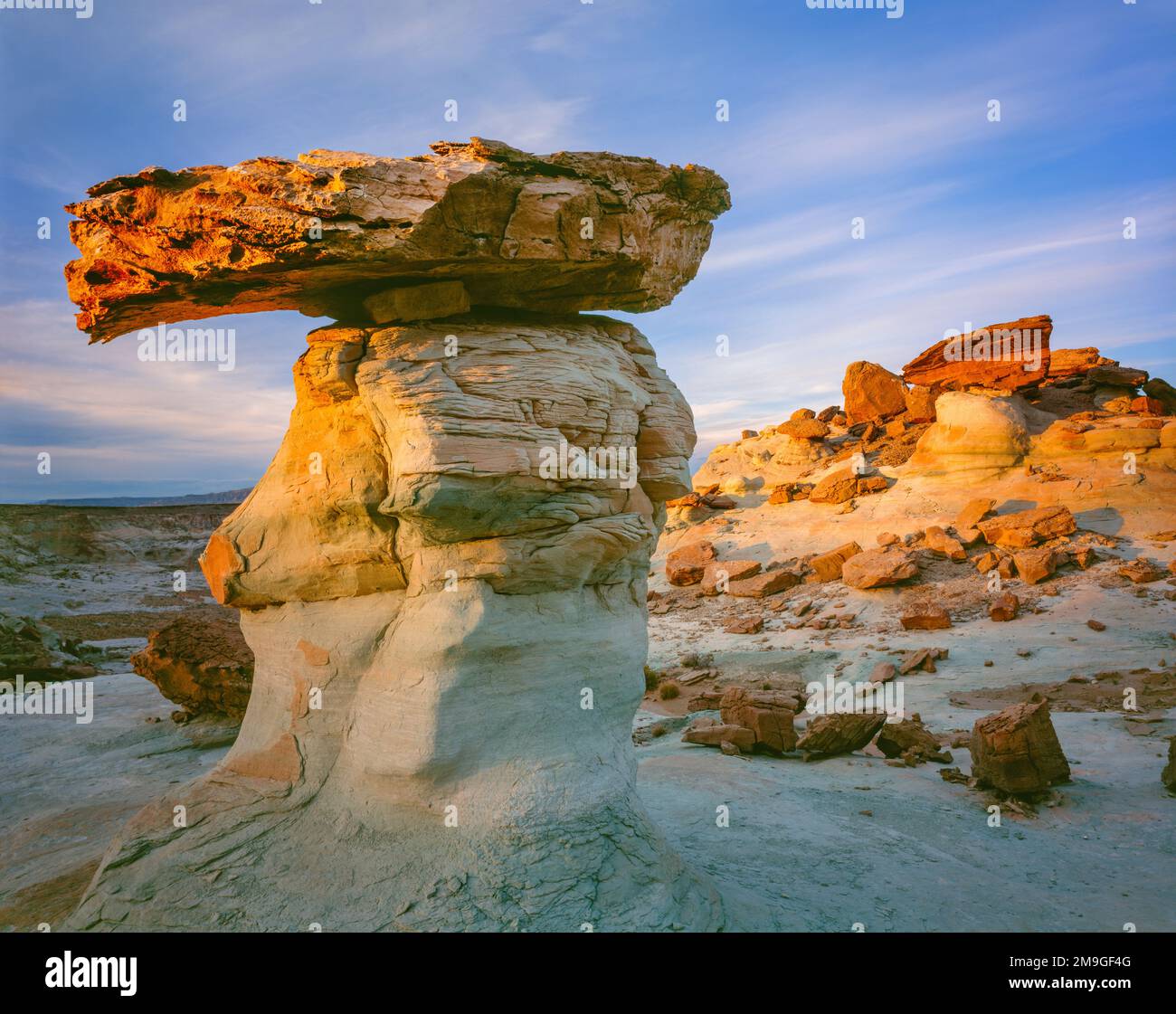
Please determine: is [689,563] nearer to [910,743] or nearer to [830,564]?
[830,564]

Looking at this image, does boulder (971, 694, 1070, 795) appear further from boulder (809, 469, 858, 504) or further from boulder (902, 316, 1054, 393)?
boulder (902, 316, 1054, 393)

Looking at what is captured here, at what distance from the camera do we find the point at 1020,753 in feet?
25.1

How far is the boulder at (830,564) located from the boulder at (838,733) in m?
9.84

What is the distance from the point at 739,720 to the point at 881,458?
16.3 meters

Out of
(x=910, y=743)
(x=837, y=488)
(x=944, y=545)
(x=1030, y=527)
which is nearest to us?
(x=910, y=743)

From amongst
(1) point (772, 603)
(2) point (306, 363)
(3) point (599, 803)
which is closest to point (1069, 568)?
(1) point (772, 603)

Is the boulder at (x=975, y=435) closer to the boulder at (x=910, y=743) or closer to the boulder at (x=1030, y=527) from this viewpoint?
the boulder at (x=1030, y=527)

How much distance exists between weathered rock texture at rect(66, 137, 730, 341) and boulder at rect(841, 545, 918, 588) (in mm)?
14176

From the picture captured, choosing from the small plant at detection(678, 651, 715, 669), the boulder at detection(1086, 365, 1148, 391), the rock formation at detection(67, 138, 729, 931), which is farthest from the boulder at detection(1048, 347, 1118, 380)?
the rock formation at detection(67, 138, 729, 931)

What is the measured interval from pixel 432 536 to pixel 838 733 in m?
6.50

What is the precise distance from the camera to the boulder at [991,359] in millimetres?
23141

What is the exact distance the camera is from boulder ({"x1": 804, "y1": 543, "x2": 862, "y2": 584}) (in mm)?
18984

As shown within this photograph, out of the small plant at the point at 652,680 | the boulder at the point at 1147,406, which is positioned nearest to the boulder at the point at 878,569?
the small plant at the point at 652,680

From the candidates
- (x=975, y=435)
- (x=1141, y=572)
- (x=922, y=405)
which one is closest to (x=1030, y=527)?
(x=1141, y=572)
